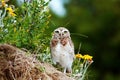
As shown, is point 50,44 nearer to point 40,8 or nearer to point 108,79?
point 40,8

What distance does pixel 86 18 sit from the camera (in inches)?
1203

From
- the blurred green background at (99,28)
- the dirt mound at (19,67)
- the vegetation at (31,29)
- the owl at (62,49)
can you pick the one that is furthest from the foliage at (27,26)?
the blurred green background at (99,28)

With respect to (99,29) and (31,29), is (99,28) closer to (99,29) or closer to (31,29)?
(99,29)

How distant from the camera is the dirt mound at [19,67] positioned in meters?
8.77

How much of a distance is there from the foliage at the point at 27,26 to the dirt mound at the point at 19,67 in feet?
0.90

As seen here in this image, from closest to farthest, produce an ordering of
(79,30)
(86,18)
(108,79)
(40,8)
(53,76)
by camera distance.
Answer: (53,76), (40,8), (108,79), (79,30), (86,18)

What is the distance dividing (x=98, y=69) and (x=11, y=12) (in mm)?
17586

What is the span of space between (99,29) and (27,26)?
2017cm

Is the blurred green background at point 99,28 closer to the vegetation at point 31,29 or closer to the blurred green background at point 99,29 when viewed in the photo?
the blurred green background at point 99,29

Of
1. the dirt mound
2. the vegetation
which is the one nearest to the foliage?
the vegetation

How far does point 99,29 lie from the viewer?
2955cm

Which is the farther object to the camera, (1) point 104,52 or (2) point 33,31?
(1) point 104,52

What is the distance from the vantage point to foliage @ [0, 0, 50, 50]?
9.26 metres

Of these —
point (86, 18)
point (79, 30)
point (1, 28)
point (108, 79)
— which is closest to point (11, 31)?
point (1, 28)
